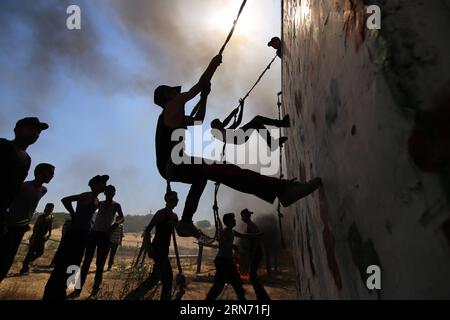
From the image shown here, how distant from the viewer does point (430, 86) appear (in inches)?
42.2

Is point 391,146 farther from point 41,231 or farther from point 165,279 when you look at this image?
point 41,231

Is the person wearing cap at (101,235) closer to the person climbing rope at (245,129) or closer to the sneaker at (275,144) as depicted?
the person climbing rope at (245,129)

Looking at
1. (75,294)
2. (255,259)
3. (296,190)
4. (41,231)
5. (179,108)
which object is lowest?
(75,294)

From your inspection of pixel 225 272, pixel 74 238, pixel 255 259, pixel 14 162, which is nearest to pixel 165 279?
pixel 225 272

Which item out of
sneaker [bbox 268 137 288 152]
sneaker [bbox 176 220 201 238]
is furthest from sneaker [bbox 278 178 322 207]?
sneaker [bbox 268 137 288 152]

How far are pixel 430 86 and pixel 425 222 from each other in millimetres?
454

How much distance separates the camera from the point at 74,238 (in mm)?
4125

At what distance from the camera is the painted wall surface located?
0.98 m

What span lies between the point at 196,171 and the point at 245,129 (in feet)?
6.15

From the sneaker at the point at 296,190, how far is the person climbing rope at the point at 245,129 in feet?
6.31
